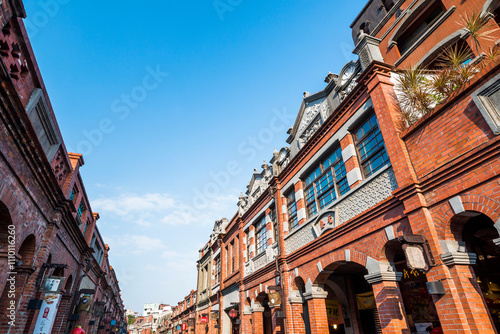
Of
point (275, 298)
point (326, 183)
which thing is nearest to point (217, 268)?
point (275, 298)

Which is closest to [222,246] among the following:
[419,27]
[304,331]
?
[304,331]

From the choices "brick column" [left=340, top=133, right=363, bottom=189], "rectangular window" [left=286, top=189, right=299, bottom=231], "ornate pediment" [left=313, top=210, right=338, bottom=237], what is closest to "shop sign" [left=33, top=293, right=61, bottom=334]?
"ornate pediment" [left=313, top=210, right=338, bottom=237]

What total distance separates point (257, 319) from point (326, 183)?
26.8 feet

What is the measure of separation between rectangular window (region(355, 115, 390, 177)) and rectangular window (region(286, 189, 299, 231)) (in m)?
4.30

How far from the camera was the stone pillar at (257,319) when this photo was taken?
42.8ft

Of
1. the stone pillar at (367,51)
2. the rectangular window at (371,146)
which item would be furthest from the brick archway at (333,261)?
the stone pillar at (367,51)

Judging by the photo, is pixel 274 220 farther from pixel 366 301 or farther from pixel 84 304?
pixel 84 304

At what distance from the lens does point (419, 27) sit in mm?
10867

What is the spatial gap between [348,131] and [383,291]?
4751 millimetres

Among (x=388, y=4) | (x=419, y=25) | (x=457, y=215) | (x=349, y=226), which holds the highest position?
(x=388, y=4)

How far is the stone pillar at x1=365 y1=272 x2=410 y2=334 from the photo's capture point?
5992mm

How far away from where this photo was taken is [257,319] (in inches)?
523

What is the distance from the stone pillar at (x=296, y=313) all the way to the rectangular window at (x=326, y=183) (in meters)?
3.17

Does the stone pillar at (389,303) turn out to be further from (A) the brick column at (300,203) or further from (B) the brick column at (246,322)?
(B) the brick column at (246,322)
